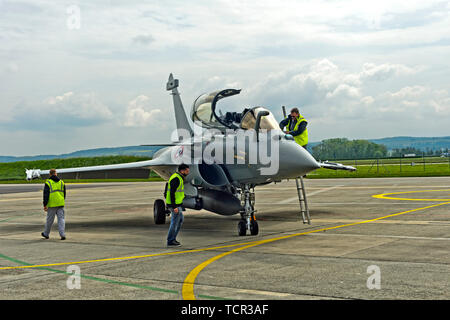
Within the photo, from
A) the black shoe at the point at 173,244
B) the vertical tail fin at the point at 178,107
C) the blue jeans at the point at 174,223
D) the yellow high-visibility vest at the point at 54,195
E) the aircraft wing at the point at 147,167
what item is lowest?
the black shoe at the point at 173,244

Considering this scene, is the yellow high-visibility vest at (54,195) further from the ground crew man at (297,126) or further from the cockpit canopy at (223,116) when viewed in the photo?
the ground crew man at (297,126)

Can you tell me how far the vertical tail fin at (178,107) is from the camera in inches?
784

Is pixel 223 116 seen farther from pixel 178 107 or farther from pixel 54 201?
pixel 178 107

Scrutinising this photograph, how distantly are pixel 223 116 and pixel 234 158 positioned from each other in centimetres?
179

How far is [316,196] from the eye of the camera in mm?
26281

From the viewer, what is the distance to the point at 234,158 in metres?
13.7

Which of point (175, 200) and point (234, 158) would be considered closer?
point (175, 200)

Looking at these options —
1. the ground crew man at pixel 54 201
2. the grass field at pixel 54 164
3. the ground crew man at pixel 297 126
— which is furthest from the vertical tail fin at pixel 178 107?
the grass field at pixel 54 164

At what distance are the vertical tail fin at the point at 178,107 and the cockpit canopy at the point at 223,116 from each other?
3.87 metres

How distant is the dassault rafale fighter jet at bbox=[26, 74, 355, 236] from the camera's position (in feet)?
41.4

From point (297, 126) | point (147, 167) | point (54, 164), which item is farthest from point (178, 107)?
point (54, 164)
